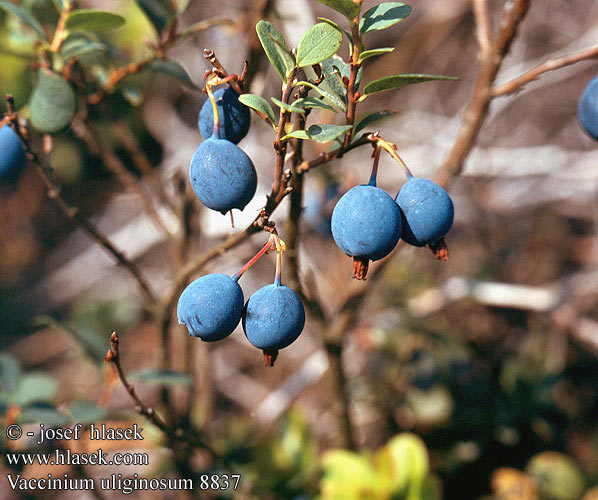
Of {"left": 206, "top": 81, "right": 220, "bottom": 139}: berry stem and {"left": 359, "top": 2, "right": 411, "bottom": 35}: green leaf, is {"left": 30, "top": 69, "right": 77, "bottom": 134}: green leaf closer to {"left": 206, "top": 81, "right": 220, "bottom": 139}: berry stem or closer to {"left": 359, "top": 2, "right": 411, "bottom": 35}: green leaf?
{"left": 206, "top": 81, "right": 220, "bottom": 139}: berry stem

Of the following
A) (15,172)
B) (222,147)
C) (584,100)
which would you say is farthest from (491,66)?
(15,172)

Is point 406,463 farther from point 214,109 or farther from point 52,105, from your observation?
point 52,105

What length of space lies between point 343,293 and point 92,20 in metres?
1.20

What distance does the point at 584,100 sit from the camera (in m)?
0.97

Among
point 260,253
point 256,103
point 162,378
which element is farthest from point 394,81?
point 162,378

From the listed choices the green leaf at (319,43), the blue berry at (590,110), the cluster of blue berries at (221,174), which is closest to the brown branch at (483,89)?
the blue berry at (590,110)

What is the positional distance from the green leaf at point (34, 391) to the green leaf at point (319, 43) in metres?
1.08

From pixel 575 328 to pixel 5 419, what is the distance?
1.79m

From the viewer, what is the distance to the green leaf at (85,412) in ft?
3.53

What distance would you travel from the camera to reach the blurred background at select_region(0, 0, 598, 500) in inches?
57.3

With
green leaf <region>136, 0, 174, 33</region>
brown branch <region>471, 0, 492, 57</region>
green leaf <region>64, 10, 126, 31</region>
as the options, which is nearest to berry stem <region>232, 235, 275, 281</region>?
green leaf <region>64, 10, 126, 31</region>

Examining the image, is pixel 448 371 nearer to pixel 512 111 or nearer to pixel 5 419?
pixel 5 419

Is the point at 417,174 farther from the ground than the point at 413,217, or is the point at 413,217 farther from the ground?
the point at 417,174

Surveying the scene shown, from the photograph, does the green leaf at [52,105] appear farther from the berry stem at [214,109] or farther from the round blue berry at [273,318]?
the round blue berry at [273,318]
